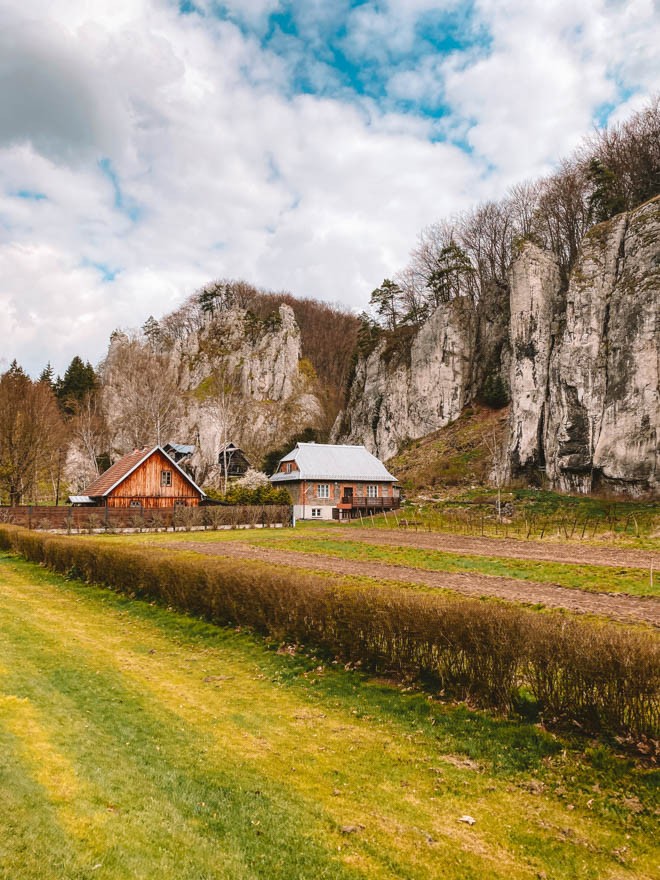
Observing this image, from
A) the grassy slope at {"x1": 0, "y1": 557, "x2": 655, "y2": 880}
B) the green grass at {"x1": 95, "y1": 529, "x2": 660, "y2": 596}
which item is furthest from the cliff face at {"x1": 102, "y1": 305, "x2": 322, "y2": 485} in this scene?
the grassy slope at {"x1": 0, "y1": 557, "x2": 655, "y2": 880}

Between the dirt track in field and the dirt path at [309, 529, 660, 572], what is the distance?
715 millimetres

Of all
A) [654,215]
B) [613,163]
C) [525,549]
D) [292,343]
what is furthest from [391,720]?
[292,343]

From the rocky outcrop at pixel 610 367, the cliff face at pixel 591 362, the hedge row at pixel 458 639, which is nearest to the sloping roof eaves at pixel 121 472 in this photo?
the cliff face at pixel 591 362

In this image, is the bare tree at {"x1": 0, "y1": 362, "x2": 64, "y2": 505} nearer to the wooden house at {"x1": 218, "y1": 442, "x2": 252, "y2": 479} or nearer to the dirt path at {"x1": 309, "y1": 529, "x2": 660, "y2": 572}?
the wooden house at {"x1": 218, "y1": 442, "x2": 252, "y2": 479}

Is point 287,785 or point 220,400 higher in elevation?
point 220,400

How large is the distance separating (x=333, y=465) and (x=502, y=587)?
1513 inches

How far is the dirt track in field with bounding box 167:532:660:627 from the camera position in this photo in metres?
11.8

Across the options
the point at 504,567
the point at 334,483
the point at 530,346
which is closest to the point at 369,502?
the point at 334,483

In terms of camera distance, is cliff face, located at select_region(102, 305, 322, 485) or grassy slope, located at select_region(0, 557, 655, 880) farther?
cliff face, located at select_region(102, 305, 322, 485)

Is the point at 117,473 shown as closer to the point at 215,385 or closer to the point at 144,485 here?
the point at 144,485

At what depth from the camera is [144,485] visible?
136 ft

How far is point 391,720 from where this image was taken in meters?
7.55

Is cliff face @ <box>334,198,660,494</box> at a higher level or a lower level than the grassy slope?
higher

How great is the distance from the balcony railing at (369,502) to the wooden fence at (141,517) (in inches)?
361
